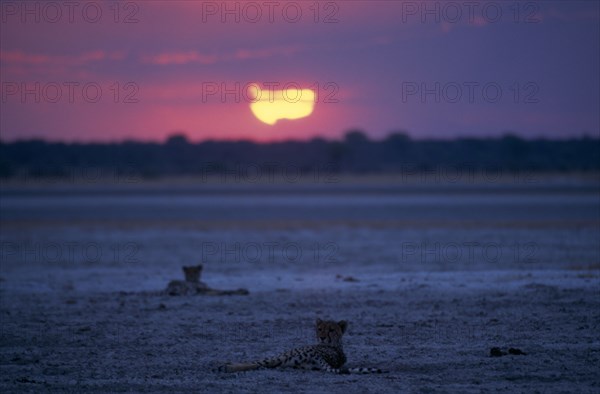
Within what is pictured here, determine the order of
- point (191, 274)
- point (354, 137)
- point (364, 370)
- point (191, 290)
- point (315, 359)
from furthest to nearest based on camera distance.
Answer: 1. point (354, 137)
2. point (191, 274)
3. point (191, 290)
4. point (315, 359)
5. point (364, 370)

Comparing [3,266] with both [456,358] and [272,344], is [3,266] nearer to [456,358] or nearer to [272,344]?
[272,344]

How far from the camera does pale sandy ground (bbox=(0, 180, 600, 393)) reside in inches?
323

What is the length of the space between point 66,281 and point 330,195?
30190mm

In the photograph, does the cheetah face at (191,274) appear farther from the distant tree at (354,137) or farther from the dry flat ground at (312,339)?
the distant tree at (354,137)

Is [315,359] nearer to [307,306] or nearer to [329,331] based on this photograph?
[329,331]

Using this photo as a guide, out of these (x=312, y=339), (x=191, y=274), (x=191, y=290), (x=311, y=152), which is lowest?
(x=312, y=339)

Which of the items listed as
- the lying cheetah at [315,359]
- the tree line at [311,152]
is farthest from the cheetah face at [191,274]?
the tree line at [311,152]

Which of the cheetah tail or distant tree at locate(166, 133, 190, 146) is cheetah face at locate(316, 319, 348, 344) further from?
distant tree at locate(166, 133, 190, 146)

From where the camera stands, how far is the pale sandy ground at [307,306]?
8203mm

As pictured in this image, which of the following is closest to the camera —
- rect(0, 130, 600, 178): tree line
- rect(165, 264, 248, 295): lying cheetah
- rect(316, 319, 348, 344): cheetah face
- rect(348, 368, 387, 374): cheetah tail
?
rect(348, 368, 387, 374): cheetah tail

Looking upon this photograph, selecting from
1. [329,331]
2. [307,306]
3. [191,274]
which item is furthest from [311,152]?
[329,331]

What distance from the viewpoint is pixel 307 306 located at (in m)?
12.5

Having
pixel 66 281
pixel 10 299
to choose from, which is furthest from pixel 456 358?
pixel 66 281

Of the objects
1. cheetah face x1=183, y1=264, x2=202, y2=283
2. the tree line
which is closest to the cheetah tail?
cheetah face x1=183, y1=264, x2=202, y2=283
